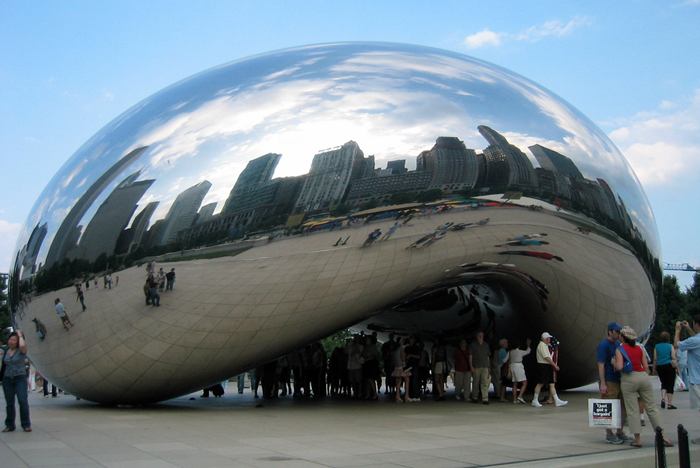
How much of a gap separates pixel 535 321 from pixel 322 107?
593cm

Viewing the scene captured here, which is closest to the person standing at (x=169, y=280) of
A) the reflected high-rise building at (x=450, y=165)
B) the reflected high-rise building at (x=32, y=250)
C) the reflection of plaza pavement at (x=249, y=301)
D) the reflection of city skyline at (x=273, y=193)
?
the reflection of plaza pavement at (x=249, y=301)

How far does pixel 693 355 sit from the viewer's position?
341 inches

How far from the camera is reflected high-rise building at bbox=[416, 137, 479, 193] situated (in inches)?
375

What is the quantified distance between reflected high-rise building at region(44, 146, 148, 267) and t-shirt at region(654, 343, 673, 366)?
9172mm

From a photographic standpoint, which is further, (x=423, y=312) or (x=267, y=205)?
(x=423, y=312)

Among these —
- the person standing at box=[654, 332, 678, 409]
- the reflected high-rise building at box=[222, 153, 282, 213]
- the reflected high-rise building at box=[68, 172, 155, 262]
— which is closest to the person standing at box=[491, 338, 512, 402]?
the person standing at box=[654, 332, 678, 409]

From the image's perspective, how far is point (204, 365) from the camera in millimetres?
9844

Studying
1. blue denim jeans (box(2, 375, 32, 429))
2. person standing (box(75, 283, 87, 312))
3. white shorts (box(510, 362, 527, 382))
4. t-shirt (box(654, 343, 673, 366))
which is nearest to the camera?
blue denim jeans (box(2, 375, 32, 429))

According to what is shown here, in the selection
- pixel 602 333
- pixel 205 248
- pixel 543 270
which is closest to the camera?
pixel 205 248

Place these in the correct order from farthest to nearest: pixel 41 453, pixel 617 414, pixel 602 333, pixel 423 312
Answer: pixel 423 312 → pixel 602 333 → pixel 617 414 → pixel 41 453

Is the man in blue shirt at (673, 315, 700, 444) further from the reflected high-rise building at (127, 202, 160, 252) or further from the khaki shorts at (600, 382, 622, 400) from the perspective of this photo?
the reflected high-rise building at (127, 202, 160, 252)

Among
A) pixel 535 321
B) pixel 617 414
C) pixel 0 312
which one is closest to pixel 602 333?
pixel 535 321

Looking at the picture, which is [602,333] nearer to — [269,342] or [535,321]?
[535,321]

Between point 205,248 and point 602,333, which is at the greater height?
point 205,248
